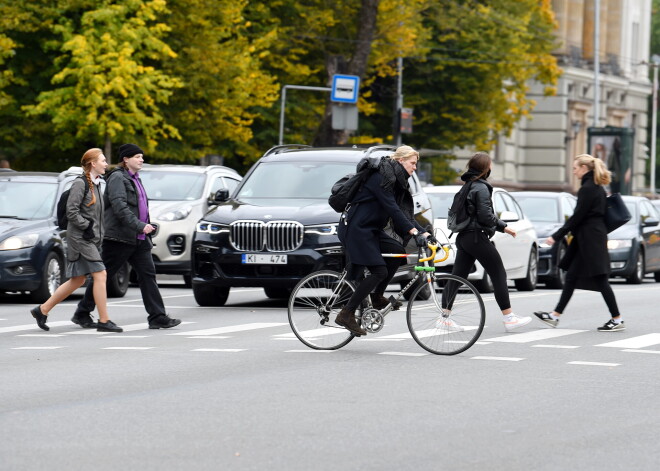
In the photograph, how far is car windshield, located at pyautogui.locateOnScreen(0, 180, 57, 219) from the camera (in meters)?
19.7

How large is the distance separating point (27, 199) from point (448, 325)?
28.0 ft

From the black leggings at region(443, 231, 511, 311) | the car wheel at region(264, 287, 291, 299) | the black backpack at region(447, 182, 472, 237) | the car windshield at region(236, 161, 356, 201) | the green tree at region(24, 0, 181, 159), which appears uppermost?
the green tree at region(24, 0, 181, 159)

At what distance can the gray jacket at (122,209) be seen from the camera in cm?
1490

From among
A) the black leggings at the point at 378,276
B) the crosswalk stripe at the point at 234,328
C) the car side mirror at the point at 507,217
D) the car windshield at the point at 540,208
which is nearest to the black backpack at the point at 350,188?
the black leggings at the point at 378,276

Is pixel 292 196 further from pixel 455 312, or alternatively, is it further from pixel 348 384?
pixel 348 384

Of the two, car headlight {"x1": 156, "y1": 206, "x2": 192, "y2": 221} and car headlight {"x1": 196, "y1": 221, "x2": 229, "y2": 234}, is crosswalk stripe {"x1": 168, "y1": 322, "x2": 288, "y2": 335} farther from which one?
car headlight {"x1": 156, "y1": 206, "x2": 192, "y2": 221}

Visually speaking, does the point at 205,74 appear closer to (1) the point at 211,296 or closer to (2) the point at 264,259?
(1) the point at 211,296

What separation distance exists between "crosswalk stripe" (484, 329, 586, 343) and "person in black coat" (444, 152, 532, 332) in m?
0.12

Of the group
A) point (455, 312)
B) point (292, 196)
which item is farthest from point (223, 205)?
point (455, 312)

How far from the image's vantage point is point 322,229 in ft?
58.0

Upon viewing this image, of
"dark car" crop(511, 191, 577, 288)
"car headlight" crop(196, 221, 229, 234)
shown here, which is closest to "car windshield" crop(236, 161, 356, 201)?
"car headlight" crop(196, 221, 229, 234)

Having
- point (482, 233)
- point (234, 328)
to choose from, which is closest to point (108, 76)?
point (234, 328)

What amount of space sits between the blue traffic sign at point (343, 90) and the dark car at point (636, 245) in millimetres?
7340

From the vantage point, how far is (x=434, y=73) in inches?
2036
